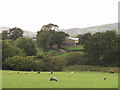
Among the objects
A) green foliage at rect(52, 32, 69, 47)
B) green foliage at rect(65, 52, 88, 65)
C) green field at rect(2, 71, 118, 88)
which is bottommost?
green foliage at rect(65, 52, 88, 65)

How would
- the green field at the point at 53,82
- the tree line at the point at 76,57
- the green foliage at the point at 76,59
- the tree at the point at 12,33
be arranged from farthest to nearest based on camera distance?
the tree at the point at 12,33
the green foliage at the point at 76,59
the tree line at the point at 76,57
the green field at the point at 53,82

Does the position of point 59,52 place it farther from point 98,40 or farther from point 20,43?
point 98,40

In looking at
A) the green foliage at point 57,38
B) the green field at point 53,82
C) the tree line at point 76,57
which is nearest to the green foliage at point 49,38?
the green foliage at point 57,38

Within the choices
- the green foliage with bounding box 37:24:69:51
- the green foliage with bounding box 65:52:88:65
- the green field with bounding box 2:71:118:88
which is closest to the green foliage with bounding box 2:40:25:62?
the green foliage with bounding box 65:52:88:65

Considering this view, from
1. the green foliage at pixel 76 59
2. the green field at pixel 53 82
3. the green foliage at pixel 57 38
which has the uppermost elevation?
the green foliage at pixel 57 38

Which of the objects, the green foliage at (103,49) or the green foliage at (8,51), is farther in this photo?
the green foliage at (103,49)

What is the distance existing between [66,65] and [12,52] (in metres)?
11.8

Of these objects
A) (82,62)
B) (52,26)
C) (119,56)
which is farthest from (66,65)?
(52,26)

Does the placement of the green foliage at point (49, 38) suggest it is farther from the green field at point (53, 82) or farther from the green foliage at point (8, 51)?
the green field at point (53, 82)

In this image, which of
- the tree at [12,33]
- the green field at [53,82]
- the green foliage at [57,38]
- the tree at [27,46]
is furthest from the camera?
the tree at [12,33]

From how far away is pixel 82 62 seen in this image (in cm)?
5944

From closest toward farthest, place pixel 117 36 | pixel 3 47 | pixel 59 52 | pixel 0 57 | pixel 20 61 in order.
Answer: pixel 20 61 → pixel 0 57 → pixel 3 47 → pixel 117 36 → pixel 59 52

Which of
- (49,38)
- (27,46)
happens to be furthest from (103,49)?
(49,38)

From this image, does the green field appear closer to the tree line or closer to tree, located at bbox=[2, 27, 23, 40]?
the tree line
